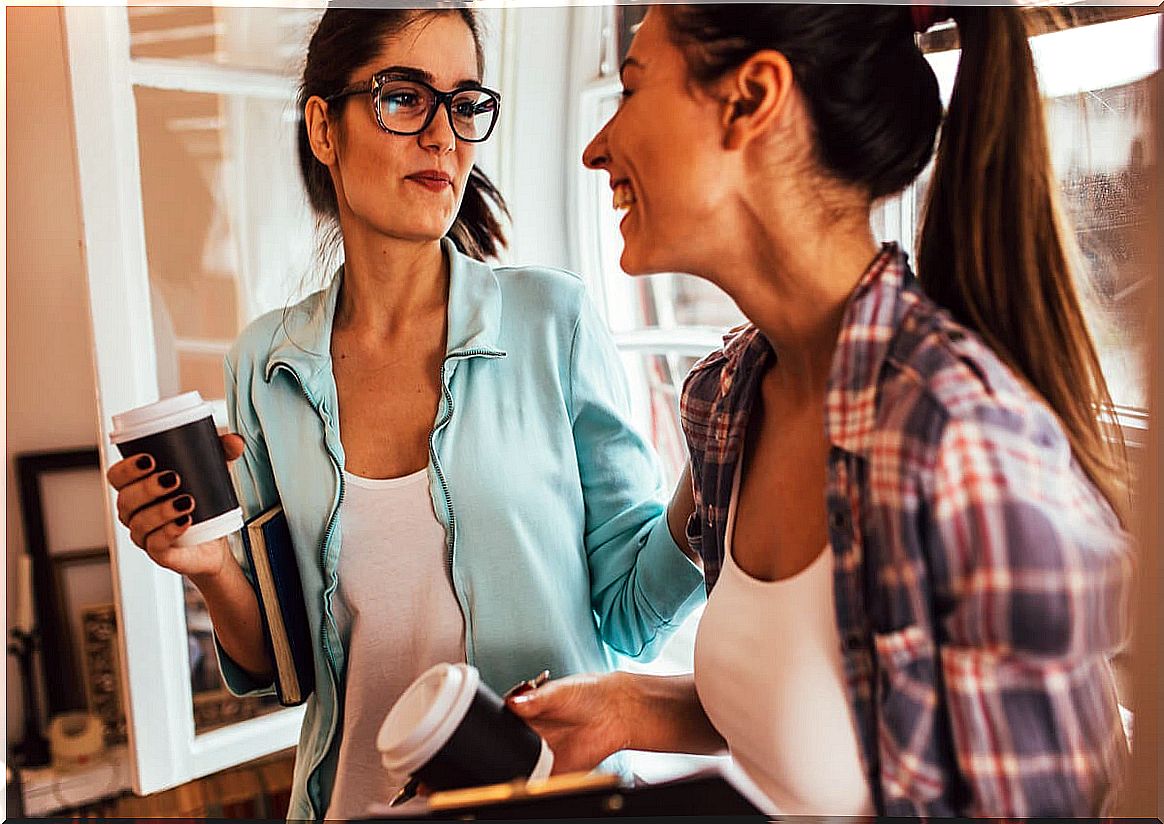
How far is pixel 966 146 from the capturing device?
0.74 metres

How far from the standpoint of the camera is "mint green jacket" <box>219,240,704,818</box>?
875mm

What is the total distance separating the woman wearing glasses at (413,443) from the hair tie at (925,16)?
0.36 metres

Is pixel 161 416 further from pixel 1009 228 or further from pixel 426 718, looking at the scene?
pixel 1009 228

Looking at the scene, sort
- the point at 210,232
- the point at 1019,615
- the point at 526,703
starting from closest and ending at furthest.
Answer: the point at 1019,615 < the point at 526,703 < the point at 210,232

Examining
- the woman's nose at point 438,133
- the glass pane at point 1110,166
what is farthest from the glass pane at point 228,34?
the glass pane at point 1110,166

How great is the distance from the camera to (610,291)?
95 centimetres

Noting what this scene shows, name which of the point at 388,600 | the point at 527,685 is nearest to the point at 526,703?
the point at 527,685

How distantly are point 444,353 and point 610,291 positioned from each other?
0.57ft

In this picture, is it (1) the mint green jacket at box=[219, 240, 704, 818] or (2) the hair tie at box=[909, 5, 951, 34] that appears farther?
(1) the mint green jacket at box=[219, 240, 704, 818]

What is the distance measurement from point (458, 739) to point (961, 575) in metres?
0.39

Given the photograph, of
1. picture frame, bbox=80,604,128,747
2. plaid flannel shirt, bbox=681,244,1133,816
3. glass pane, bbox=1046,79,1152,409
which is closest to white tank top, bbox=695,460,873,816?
plaid flannel shirt, bbox=681,244,1133,816

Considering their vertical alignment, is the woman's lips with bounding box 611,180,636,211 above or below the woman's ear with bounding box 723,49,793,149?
below

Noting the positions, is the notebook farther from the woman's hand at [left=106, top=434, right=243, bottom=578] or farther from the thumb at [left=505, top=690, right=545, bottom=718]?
the thumb at [left=505, top=690, right=545, bottom=718]

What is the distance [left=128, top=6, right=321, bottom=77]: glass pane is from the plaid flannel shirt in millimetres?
551
